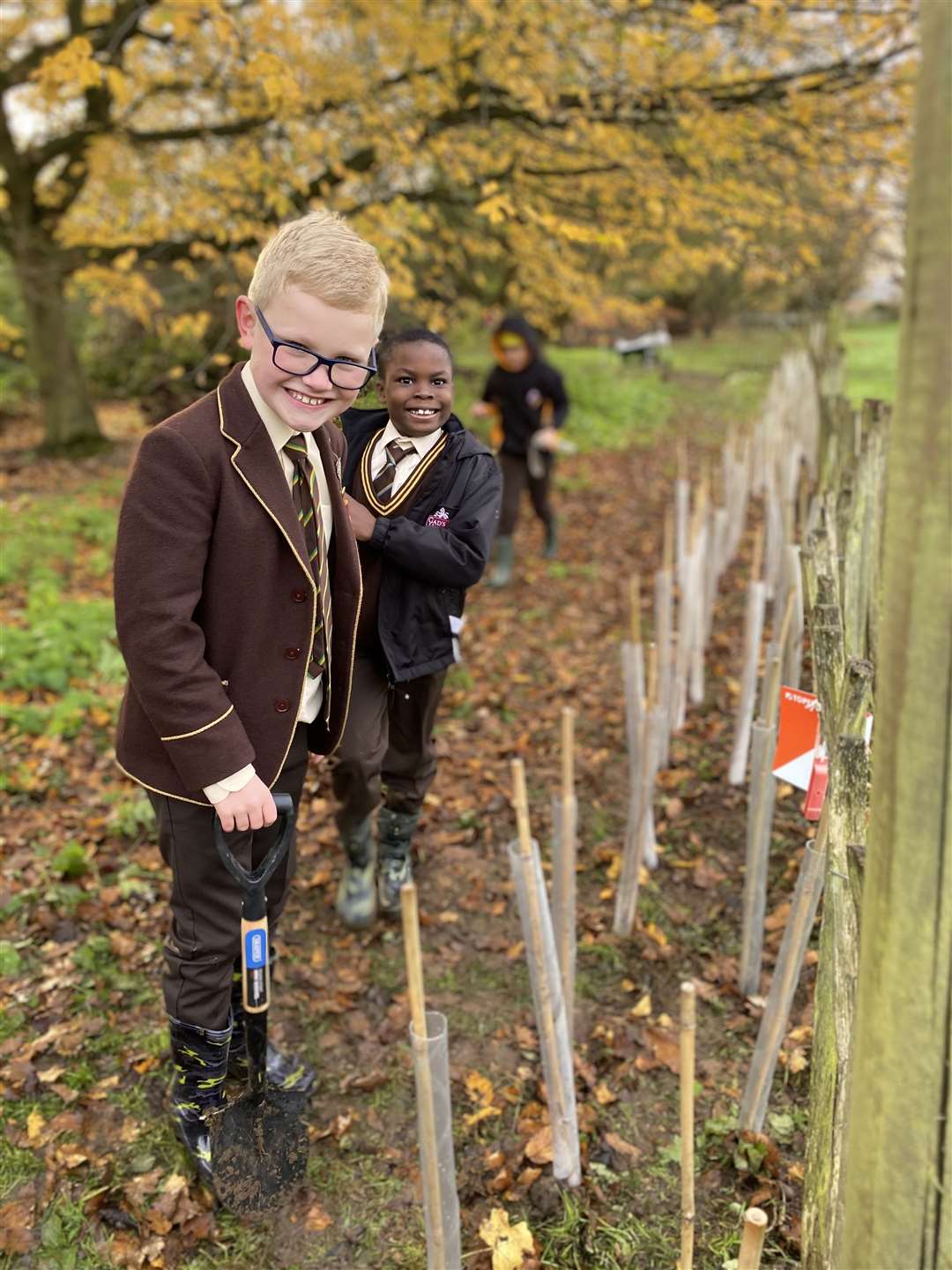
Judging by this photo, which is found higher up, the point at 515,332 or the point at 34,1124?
the point at 515,332

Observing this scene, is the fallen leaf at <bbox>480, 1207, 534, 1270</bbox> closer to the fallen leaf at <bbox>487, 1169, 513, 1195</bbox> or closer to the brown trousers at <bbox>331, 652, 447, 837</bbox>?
the fallen leaf at <bbox>487, 1169, 513, 1195</bbox>

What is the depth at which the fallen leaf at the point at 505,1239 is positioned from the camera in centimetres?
202

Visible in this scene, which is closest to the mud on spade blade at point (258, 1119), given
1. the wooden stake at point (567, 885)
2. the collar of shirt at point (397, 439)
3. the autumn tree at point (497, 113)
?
the wooden stake at point (567, 885)

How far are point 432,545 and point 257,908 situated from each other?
1.00 m

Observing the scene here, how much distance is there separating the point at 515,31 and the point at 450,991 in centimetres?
614

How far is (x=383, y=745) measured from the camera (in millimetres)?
2697

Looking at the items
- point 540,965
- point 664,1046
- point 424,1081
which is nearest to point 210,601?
point 424,1081

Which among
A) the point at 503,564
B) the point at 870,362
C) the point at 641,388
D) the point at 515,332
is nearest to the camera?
the point at 515,332

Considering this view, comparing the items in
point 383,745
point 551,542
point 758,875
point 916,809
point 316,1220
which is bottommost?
point 316,1220

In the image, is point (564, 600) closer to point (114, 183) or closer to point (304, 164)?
point (304, 164)

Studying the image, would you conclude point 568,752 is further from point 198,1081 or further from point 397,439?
point 198,1081

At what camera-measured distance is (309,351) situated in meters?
1.74

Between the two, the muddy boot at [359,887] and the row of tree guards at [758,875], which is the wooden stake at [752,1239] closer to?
the row of tree guards at [758,875]

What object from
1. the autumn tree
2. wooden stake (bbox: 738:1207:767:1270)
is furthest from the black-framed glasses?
the autumn tree
